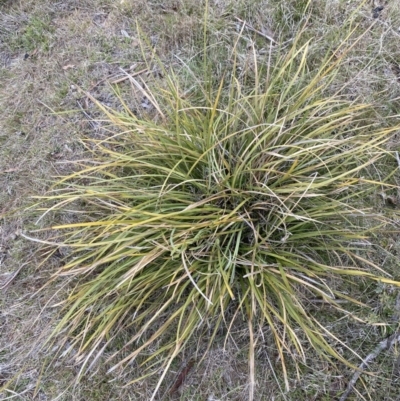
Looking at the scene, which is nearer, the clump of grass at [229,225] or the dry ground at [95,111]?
the clump of grass at [229,225]

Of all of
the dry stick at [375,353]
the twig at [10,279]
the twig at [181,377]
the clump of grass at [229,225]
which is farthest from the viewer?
the twig at [10,279]

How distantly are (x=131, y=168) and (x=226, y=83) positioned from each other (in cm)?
65

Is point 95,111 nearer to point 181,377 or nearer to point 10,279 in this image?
point 10,279

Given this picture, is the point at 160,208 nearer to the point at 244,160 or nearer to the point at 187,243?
the point at 187,243

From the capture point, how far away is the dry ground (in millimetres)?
1792

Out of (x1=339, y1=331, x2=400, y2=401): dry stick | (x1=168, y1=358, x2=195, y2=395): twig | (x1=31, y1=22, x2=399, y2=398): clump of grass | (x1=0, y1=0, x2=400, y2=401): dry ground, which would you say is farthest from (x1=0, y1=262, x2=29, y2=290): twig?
(x1=339, y1=331, x2=400, y2=401): dry stick

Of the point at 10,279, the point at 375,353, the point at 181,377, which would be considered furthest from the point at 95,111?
the point at 375,353

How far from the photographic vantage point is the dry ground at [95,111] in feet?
5.88

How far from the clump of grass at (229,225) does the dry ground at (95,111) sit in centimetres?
17

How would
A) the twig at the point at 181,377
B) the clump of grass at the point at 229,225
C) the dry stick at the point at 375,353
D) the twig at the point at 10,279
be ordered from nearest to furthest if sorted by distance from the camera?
the clump of grass at the point at 229,225, the dry stick at the point at 375,353, the twig at the point at 181,377, the twig at the point at 10,279

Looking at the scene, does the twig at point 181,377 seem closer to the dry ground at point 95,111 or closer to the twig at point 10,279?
the dry ground at point 95,111

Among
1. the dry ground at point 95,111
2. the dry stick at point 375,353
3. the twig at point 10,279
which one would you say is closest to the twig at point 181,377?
the dry ground at point 95,111

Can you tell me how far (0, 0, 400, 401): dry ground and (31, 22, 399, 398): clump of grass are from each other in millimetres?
167

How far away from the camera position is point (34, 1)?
2.62 meters
